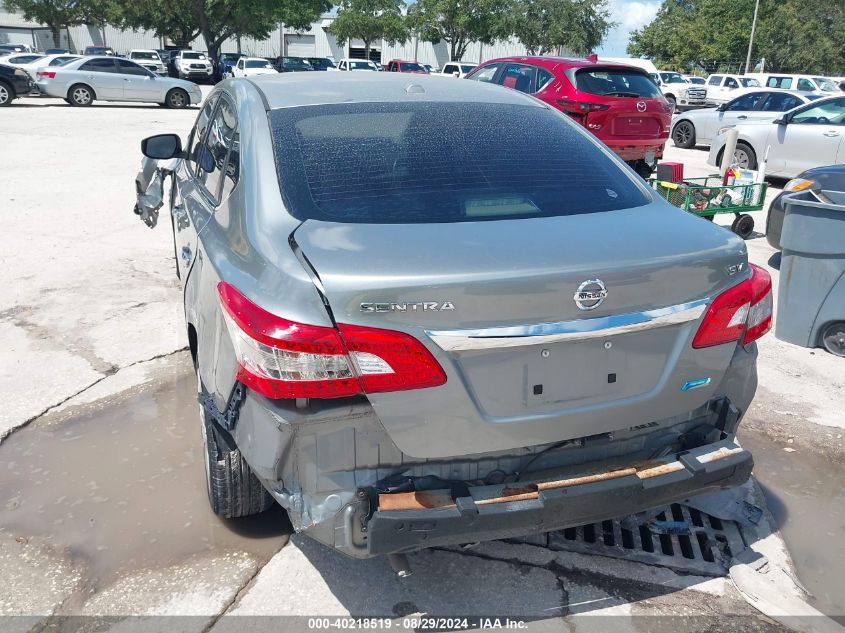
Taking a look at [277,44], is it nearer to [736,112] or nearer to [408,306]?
[736,112]

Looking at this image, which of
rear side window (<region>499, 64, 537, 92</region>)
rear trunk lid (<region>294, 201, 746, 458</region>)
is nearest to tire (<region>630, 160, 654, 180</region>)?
rear side window (<region>499, 64, 537, 92</region>)

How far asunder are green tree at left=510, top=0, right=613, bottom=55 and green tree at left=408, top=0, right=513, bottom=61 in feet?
3.39

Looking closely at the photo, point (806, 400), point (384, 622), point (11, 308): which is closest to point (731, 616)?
point (384, 622)

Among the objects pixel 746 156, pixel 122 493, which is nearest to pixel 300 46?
pixel 746 156

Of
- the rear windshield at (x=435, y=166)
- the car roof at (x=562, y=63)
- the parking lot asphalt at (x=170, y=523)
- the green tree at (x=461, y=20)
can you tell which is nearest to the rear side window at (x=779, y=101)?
the car roof at (x=562, y=63)

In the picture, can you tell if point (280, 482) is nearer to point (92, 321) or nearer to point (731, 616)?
point (731, 616)

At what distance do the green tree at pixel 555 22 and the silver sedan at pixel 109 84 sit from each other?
34564 mm

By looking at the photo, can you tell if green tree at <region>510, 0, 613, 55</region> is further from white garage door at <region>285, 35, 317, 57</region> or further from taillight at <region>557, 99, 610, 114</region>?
taillight at <region>557, 99, 610, 114</region>

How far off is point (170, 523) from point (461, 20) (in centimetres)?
5263

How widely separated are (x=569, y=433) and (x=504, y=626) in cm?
78

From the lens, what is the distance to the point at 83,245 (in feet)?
23.5

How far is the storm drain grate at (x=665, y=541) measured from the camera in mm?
3018

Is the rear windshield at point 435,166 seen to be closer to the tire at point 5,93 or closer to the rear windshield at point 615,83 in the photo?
the rear windshield at point 615,83

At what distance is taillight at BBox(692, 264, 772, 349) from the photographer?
2.50 metres
